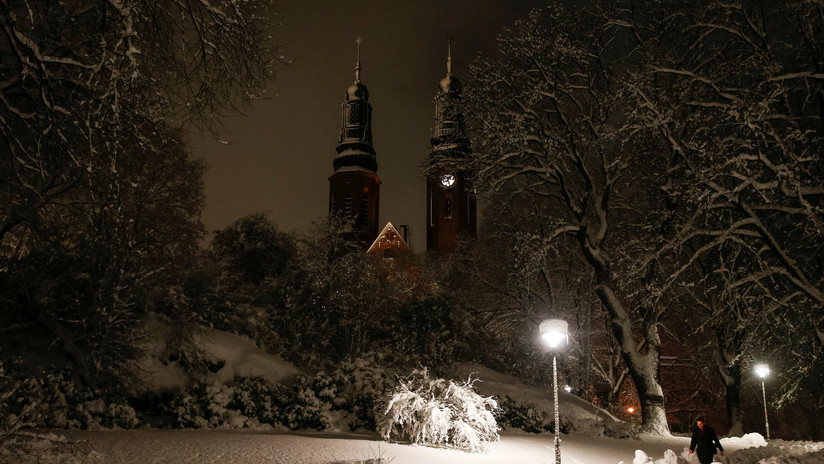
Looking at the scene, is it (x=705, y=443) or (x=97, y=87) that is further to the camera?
(x=705, y=443)

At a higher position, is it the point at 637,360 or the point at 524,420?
the point at 637,360

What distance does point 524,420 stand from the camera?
1823cm

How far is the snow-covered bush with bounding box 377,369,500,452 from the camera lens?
12141mm

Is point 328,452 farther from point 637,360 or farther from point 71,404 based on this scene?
point 637,360

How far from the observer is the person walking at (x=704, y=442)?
Answer: 10.9 metres

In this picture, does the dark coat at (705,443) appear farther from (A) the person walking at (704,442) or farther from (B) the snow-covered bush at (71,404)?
(B) the snow-covered bush at (71,404)

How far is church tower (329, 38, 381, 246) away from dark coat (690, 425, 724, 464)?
6495cm

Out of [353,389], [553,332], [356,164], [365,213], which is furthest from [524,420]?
[356,164]

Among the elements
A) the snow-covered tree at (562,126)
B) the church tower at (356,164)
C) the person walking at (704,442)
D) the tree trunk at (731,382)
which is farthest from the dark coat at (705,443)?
the church tower at (356,164)

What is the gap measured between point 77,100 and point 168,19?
1.29 metres

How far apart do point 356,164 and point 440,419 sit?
65163 millimetres

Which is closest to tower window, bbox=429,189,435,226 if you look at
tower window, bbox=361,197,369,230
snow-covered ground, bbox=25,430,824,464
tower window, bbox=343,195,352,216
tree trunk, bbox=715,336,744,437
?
tower window, bbox=361,197,369,230

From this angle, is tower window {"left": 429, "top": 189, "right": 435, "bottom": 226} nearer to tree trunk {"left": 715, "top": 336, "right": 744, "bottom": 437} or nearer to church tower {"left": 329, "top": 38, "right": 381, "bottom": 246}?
church tower {"left": 329, "top": 38, "right": 381, "bottom": 246}

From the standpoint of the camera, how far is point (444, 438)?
41.3ft
